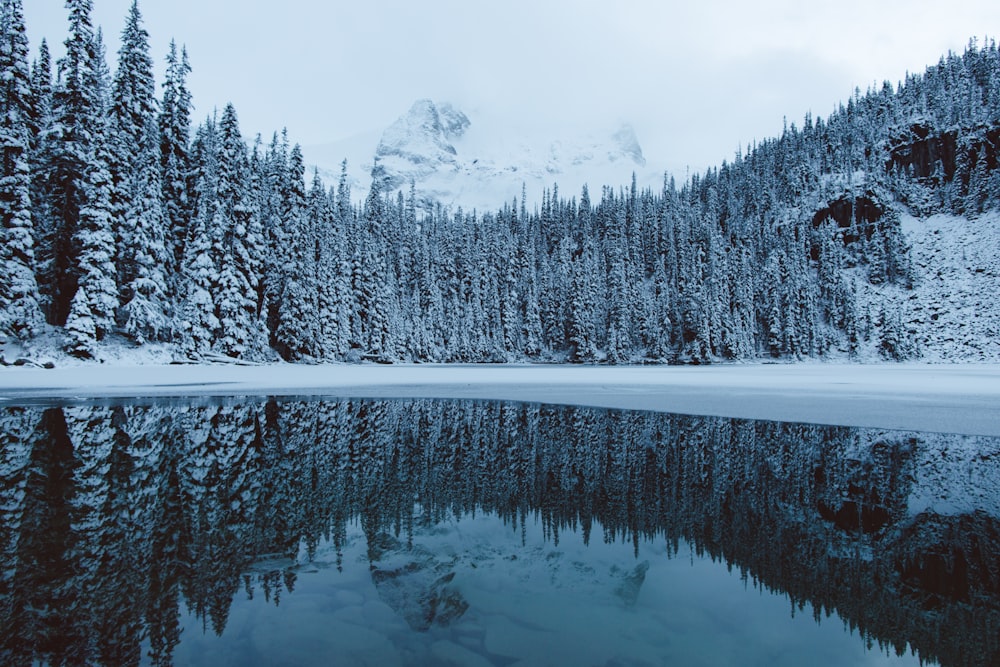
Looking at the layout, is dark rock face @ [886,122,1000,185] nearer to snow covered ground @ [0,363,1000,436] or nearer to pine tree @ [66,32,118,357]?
snow covered ground @ [0,363,1000,436]

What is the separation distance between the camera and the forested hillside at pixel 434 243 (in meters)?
30.4

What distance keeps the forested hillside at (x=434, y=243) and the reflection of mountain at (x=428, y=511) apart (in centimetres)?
2219

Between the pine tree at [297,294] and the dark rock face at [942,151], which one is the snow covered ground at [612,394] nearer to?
the pine tree at [297,294]

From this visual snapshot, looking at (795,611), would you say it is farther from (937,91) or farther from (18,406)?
(937,91)

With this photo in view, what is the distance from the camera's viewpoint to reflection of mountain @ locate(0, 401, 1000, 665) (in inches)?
185

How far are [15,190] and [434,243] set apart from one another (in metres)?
84.0

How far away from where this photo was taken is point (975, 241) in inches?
3880

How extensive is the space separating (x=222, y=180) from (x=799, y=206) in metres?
121

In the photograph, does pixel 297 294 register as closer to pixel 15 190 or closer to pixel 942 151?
pixel 15 190

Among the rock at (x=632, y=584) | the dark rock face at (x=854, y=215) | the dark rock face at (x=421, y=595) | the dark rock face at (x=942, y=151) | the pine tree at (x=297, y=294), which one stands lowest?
the rock at (x=632, y=584)

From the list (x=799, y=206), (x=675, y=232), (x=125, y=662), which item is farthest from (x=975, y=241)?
(x=125, y=662)

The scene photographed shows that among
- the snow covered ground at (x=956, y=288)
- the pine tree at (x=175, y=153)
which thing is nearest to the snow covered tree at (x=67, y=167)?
the pine tree at (x=175, y=153)

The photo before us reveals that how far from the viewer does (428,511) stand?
7871 mm

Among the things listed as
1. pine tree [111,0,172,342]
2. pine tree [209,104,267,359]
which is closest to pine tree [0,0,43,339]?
pine tree [111,0,172,342]
